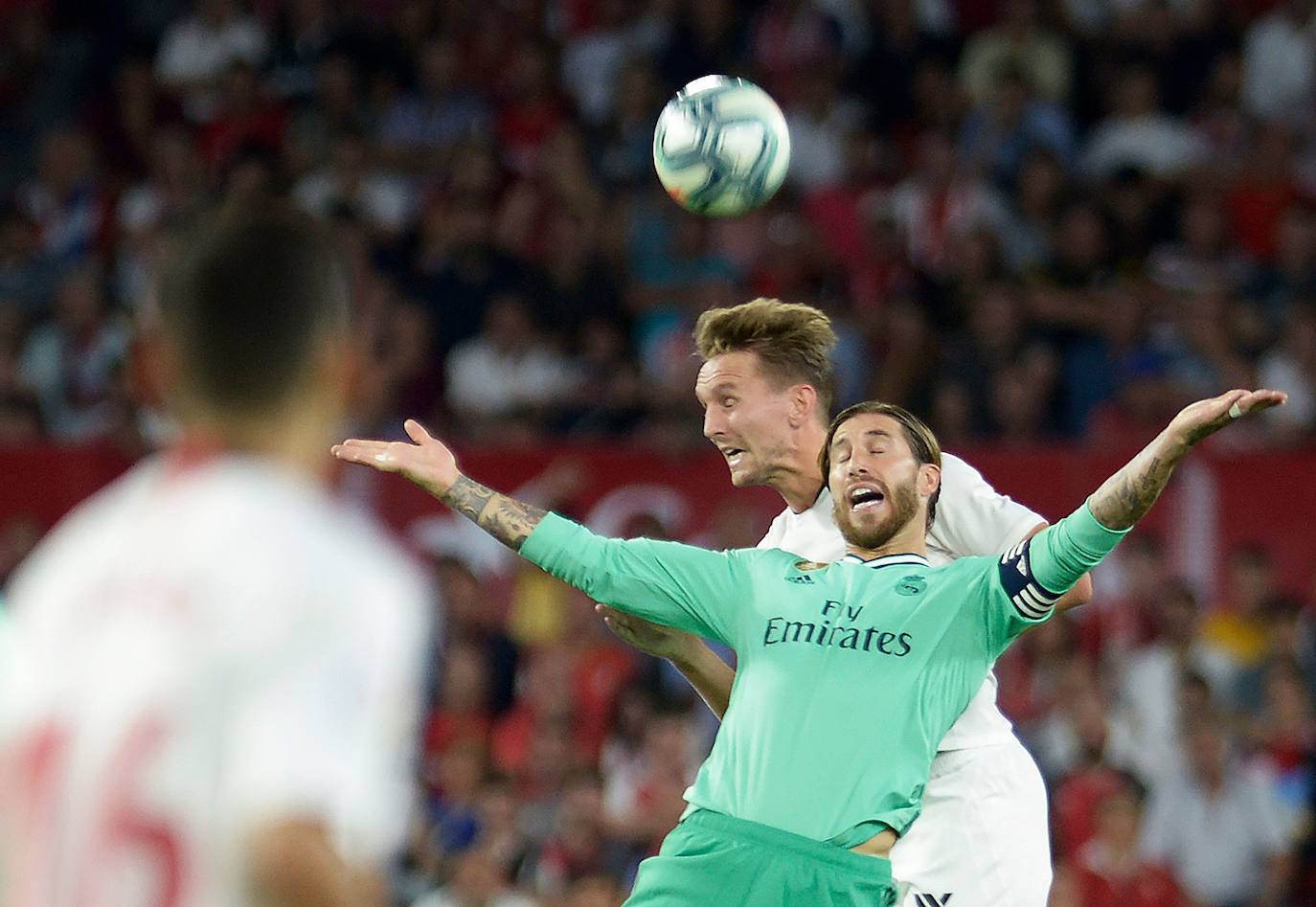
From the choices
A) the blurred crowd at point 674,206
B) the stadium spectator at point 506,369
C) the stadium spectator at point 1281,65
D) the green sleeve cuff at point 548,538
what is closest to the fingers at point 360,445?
the green sleeve cuff at point 548,538

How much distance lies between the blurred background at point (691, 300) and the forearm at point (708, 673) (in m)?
2.97

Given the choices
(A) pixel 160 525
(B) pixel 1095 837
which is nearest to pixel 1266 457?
(B) pixel 1095 837

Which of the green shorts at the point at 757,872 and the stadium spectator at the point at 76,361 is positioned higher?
the stadium spectator at the point at 76,361

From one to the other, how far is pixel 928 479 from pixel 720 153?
4.72 ft

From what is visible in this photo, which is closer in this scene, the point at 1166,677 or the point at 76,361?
the point at 1166,677

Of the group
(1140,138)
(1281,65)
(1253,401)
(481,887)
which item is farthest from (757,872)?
(1281,65)

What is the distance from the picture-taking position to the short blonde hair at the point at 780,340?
5.66m

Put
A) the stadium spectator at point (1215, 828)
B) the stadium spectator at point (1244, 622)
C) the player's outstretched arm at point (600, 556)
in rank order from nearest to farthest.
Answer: the player's outstretched arm at point (600, 556)
the stadium spectator at point (1215, 828)
the stadium spectator at point (1244, 622)

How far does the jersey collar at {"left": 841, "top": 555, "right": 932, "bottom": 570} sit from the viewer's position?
5160 mm

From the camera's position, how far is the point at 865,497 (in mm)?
5195

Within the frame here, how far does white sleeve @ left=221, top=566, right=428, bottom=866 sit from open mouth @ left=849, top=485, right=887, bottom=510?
2533 millimetres

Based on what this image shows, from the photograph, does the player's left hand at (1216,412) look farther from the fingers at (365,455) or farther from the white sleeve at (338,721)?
the white sleeve at (338,721)

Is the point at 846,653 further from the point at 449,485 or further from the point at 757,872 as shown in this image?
the point at 449,485

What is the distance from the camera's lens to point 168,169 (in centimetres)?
1337
